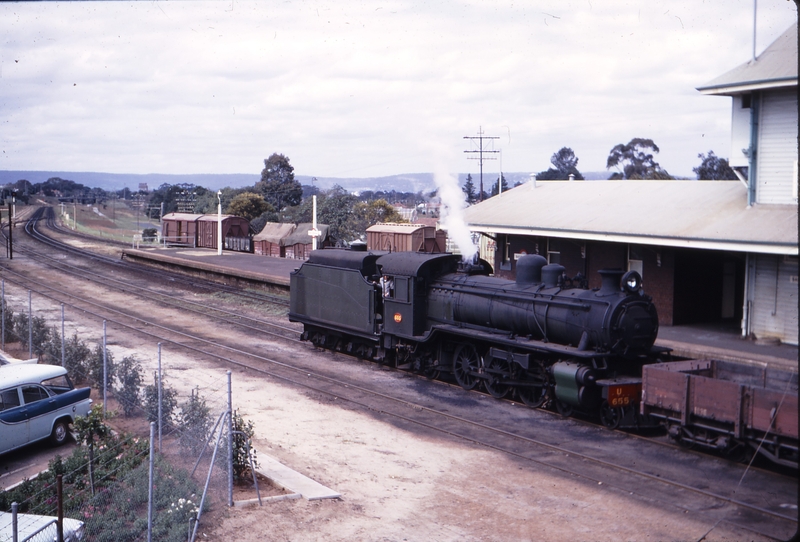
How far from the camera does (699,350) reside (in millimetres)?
17734

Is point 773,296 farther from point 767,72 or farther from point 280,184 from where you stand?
point 280,184

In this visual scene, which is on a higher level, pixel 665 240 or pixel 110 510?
pixel 665 240

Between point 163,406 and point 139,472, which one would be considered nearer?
point 139,472

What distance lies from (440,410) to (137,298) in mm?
21456

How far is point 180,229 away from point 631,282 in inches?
1982

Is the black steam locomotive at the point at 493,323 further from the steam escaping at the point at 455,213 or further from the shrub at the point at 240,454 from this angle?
the shrub at the point at 240,454

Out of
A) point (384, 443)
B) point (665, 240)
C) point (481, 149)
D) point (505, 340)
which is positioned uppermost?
point (481, 149)

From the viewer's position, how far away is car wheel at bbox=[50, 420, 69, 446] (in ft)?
45.1

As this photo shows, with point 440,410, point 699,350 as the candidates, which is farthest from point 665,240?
point 440,410

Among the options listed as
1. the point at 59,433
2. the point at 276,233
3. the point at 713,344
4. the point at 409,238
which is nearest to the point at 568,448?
the point at 713,344

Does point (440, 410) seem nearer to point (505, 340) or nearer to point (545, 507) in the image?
point (505, 340)

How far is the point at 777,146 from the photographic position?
19688 millimetres

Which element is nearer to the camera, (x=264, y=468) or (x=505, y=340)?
(x=264, y=468)

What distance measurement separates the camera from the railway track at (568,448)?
1008 cm
